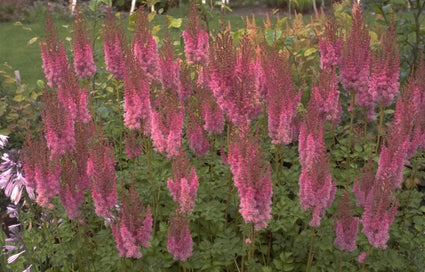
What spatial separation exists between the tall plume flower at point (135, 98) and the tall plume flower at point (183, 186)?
1.63 feet

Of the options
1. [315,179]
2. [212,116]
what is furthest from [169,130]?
[315,179]

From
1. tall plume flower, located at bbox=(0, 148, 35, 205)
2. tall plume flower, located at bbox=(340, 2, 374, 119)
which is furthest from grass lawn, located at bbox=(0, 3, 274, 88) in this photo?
tall plume flower, located at bbox=(340, 2, 374, 119)

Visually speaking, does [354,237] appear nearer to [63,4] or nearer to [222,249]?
[222,249]

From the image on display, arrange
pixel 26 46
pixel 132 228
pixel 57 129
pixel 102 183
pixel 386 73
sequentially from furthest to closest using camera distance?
pixel 26 46 < pixel 386 73 < pixel 57 129 < pixel 102 183 < pixel 132 228

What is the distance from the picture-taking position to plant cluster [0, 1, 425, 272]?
2.71 m

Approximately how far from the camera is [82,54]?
3891 millimetres

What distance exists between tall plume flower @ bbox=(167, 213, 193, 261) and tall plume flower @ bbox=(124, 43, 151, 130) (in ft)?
2.55

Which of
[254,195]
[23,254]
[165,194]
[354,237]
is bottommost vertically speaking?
[23,254]

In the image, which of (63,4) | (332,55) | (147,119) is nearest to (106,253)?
(147,119)

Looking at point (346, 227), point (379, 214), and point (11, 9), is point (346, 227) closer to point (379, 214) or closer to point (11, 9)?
point (379, 214)

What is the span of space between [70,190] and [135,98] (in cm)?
66

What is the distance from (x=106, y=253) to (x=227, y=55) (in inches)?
53.0

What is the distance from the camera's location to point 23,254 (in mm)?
4012

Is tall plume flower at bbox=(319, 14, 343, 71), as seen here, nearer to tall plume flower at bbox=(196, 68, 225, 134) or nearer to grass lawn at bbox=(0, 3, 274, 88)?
tall plume flower at bbox=(196, 68, 225, 134)
